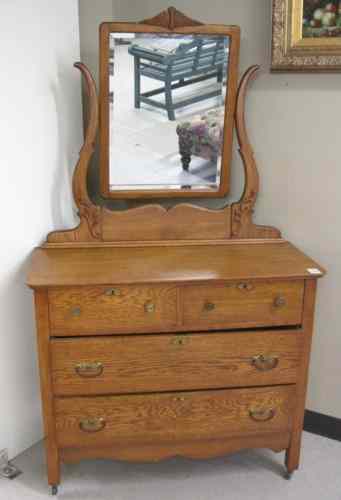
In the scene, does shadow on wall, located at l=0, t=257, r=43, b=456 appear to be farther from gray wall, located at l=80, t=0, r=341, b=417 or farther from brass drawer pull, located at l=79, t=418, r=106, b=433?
gray wall, located at l=80, t=0, r=341, b=417

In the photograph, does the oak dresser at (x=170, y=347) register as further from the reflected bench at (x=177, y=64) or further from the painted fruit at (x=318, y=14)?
the painted fruit at (x=318, y=14)

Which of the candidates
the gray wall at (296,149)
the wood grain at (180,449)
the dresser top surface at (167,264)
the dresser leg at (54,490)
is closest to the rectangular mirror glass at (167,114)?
the gray wall at (296,149)

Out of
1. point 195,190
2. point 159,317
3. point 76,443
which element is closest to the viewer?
point 159,317

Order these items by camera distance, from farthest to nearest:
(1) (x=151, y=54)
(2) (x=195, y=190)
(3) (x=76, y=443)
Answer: (2) (x=195, y=190)
(1) (x=151, y=54)
(3) (x=76, y=443)

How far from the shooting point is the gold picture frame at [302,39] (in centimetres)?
167

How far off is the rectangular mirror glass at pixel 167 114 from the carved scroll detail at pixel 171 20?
0.12 feet

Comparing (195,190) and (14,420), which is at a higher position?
(195,190)

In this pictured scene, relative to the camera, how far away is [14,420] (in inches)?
72.6

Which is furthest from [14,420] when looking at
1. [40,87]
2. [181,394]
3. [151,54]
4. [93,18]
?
[93,18]

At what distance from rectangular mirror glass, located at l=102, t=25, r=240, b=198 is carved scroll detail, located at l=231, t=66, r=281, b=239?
59 millimetres

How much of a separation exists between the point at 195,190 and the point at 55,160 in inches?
21.1

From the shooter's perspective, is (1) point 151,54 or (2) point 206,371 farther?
(1) point 151,54

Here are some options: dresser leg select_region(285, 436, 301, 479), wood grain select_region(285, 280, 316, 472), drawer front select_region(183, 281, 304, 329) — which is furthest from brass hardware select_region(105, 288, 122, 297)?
dresser leg select_region(285, 436, 301, 479)

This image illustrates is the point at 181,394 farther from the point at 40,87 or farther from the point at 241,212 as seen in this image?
the point at 40,87
